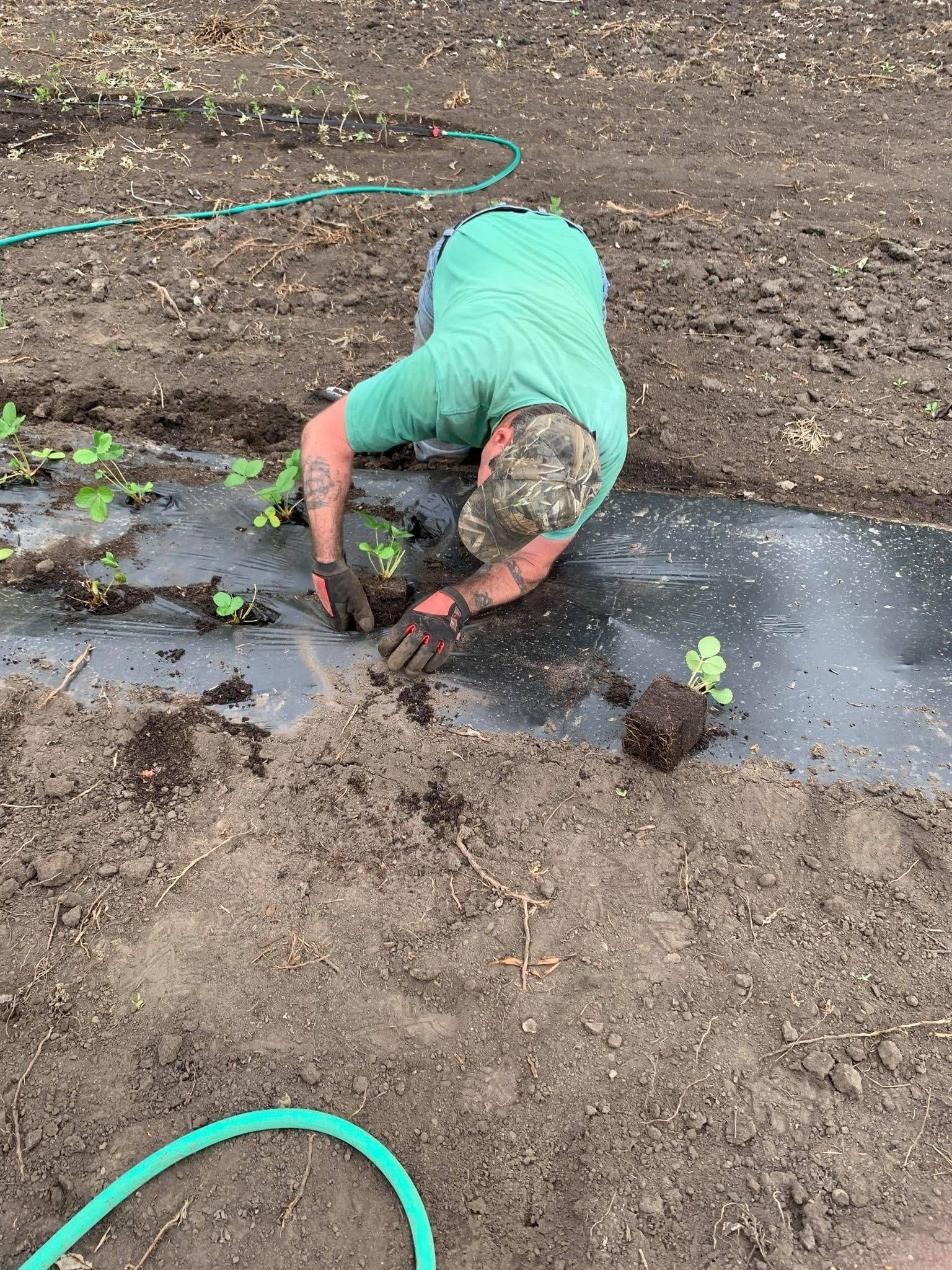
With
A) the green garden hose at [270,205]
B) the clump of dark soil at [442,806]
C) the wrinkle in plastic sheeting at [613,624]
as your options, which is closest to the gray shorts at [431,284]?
the wrinkle in plastic sheeting at [613,624]

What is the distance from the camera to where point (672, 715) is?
1959 millimetres

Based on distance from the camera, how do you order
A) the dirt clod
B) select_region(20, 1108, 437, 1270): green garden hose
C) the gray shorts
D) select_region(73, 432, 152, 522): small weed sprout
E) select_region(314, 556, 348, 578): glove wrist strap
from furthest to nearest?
the gray shorts → select_region(73, 432, 152, 522): small weed sprout → select_region(314, 556, 348, 578): glove wrist strap → the dirt clod → select_region(20, 1108, 437, 1270): green garden hose

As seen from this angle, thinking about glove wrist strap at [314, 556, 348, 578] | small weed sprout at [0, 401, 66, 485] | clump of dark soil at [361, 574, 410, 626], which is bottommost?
clump of dark soil at [361, 574, 410, 626]

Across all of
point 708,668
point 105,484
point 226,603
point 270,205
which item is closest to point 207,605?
point 226,603

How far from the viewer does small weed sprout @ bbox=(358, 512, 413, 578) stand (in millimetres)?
2369

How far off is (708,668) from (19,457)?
2.48m

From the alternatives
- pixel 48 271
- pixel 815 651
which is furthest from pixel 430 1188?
pixel 48 271

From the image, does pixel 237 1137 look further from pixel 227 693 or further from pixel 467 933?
pixel 227 693

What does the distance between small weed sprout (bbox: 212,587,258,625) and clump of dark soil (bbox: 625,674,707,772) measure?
3.86 ft

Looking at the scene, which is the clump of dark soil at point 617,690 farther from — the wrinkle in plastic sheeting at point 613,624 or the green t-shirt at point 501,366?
the green t-shirt at point 501,366

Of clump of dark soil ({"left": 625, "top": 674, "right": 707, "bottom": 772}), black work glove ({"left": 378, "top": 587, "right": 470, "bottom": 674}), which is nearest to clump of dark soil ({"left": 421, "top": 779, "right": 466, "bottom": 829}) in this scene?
black work glove ({"left": 378, "top": 587, "right": 470, "bottom": 674})

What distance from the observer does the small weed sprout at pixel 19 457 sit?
98.3 inches

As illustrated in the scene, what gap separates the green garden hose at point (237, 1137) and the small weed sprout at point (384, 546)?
146 cm

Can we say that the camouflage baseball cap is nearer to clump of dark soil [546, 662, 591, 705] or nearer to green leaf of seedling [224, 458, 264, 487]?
clump of dark soil [546, 662, 591, 705]
